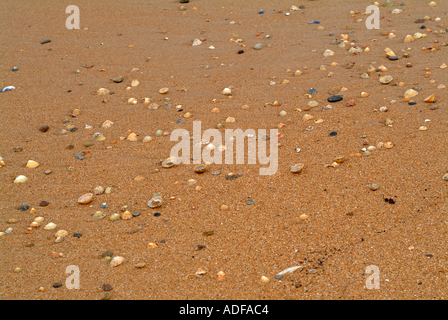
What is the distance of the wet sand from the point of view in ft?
8.88

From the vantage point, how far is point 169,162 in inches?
152

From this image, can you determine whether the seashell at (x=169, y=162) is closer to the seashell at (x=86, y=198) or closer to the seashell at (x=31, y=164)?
the seashell at (x=86, y=198)

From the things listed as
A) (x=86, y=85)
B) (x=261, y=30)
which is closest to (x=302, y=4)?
(x=261, y=30)

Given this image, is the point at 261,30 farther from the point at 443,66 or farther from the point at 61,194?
the point at 61,194

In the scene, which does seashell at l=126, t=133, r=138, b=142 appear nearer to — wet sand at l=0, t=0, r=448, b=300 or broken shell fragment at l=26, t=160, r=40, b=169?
wet sand at l=0, t=0, r=448, b=300

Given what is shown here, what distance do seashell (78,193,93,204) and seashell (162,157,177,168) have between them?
0.75 meters

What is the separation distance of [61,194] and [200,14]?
459 centimetres

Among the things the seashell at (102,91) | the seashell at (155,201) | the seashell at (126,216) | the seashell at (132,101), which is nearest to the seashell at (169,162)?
the seashell at (155,201)

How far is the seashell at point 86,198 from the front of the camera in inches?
136

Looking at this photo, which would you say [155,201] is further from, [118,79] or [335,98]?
[118,79]

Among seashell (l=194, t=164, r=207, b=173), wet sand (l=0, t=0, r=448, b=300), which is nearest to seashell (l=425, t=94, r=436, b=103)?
wet sand (l=0, t=0, r=448, b=300)

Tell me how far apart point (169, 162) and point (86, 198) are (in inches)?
33.5

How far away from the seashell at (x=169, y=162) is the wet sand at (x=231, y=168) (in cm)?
10

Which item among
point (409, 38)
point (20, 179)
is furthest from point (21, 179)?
point (409, 38)
